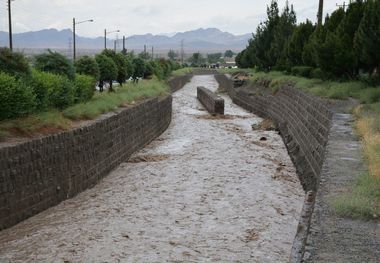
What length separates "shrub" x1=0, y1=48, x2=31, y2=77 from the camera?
1173 cm

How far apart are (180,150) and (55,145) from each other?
829 cm

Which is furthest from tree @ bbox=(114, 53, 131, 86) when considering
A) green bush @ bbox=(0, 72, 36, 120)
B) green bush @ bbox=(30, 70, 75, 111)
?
green bush @ bbox=(0, 72, 36, 120)

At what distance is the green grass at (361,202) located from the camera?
6461 mm

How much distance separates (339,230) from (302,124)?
41.6ft

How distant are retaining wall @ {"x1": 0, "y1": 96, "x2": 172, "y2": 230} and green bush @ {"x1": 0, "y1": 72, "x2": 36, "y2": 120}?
0.93m

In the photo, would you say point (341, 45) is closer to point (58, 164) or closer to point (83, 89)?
point (83, 89)

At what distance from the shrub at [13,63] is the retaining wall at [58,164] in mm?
1752

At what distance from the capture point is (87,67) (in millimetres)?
19922

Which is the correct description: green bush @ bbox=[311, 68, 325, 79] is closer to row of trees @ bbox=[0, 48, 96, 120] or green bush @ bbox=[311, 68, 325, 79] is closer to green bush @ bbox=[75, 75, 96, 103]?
green bush @ bbox=[75, 75, 96, 103]

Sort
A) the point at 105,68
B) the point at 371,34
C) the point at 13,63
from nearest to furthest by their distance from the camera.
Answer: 1. the point at 13,63
2. the point at 371,34
3. the point at 105,68

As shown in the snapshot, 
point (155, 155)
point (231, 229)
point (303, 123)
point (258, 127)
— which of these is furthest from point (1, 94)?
point (258, 127)

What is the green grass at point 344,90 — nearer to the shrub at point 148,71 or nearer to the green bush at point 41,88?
the green bush at point 41,88

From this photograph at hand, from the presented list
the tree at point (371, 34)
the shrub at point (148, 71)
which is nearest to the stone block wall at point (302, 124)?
the tree at point (371, 34)

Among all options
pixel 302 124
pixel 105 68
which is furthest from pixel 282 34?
pixel 302 124
